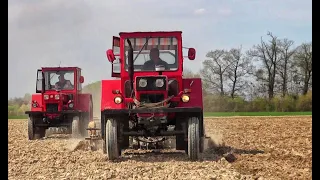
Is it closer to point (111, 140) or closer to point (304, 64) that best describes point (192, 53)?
point (111, 140)

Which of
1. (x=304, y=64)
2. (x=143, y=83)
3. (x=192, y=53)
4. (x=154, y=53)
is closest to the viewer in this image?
(x=143, y=83)

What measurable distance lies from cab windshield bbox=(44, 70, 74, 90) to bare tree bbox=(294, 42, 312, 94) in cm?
2006

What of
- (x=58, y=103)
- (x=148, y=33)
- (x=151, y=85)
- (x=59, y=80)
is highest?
(x=148, y=33)

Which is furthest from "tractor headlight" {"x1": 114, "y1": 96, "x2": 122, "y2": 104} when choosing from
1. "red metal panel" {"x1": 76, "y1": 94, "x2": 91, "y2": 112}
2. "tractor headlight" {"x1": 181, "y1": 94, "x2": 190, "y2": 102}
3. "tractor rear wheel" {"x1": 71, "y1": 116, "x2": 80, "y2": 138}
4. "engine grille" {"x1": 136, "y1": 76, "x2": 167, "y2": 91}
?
"red metal panel" {"x1": 76, "y1": 94, "x2": 91, "y2": 112}

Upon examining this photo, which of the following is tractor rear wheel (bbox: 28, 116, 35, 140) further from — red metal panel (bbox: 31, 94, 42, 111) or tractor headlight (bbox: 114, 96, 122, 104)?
tractor headlight (bbox: 114, 96, 122, 104)

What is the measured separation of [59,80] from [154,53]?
7.48 m

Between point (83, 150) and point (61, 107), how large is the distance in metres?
5.10

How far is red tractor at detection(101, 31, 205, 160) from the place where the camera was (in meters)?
9.83

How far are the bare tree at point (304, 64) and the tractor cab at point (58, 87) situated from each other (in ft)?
65.7

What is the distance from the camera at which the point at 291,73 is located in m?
36.8

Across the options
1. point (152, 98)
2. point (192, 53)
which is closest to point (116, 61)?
point (152, 98)

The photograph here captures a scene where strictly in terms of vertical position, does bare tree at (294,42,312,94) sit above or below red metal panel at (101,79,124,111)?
above

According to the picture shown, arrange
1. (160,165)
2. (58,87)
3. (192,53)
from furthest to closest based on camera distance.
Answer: (58,87) < (192,53) < (160,165)

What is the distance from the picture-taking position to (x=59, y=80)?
57.2ft
